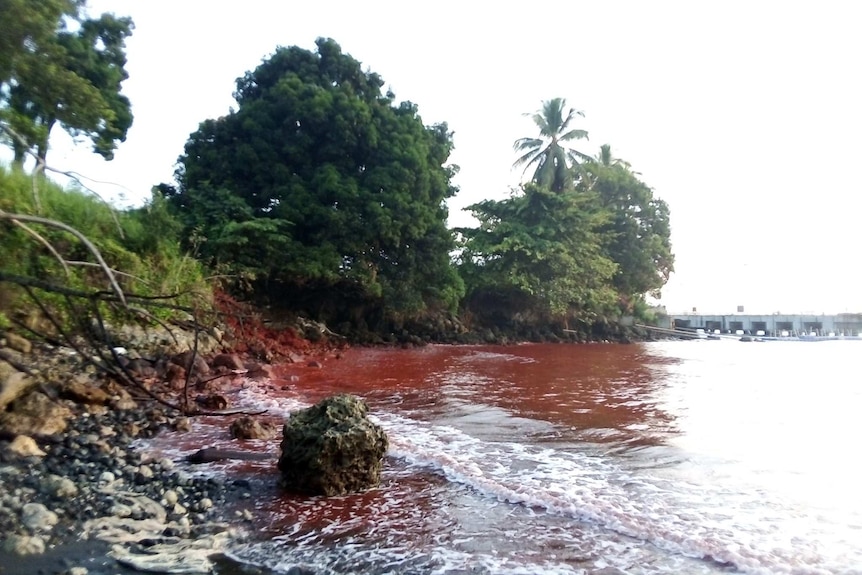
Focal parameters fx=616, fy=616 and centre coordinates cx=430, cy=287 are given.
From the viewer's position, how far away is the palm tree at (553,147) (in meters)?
34.8

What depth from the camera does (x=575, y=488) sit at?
5.45 metres

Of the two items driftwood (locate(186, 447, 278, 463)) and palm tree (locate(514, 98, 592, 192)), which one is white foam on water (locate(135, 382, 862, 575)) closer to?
driftwood (locate(186, 447, 278, 463))

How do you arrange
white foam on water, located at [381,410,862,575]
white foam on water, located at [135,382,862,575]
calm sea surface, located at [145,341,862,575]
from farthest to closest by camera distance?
1. white foam on water, located at [381,410,862,575]
2. calm sea surface, located at [145,341,862,575]
3. white foam on water, located at [135,382,862,575]

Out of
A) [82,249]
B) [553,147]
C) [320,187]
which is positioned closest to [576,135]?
[553,147]

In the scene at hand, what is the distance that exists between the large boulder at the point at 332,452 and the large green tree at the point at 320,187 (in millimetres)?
11935

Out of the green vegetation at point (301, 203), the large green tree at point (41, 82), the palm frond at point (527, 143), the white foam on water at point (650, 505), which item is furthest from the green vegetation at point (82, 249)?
the palm frond at point (527, 143)

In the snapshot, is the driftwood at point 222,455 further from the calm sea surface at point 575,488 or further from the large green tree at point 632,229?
the large green tree at point 632,229

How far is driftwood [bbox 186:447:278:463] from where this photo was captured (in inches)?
237

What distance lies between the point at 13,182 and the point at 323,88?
1262 cm

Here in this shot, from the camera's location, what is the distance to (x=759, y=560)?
13.3ft

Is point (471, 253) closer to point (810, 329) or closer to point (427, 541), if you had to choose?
point (427, 541)

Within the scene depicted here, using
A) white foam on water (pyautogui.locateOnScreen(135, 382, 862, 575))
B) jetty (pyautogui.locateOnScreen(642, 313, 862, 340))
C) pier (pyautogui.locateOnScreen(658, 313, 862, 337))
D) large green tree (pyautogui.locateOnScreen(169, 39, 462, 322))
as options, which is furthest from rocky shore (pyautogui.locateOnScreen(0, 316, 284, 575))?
pier (pyautogui.locateOnScreen(658, 313, 862, 337))

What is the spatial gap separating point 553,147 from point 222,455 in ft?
105

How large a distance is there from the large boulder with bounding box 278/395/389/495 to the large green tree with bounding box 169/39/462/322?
11.9 meters
